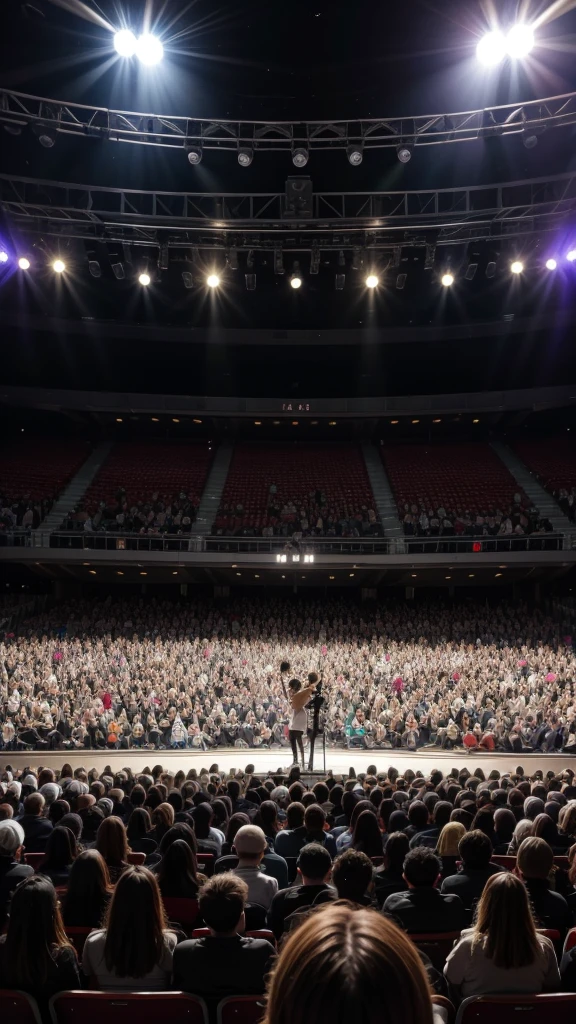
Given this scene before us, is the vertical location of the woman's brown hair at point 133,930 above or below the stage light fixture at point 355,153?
below

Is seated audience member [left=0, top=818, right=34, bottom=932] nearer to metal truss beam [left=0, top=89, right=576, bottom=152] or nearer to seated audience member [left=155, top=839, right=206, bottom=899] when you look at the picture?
seated audience member [left=155, top=839, right=206, bottom=899]

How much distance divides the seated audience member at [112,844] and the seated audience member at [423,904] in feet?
7.25

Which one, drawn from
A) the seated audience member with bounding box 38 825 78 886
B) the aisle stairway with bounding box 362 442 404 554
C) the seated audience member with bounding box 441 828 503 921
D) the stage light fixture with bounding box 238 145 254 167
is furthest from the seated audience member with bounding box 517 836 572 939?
the aisle stairway with bounding box 362 442 404 554

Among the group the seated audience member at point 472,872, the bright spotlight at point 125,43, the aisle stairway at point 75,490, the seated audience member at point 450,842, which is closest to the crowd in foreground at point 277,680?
the aisle stairway at point 75,490

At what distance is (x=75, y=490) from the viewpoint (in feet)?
117

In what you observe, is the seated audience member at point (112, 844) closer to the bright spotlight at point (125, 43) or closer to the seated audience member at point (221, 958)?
the seated audience member at point (221, 958)

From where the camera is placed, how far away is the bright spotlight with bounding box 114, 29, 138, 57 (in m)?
18.2

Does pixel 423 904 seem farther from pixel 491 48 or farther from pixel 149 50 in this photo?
pixel 149 50

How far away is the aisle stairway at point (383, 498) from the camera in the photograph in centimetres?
3295

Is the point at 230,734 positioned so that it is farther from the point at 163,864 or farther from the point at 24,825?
the point at 163,864

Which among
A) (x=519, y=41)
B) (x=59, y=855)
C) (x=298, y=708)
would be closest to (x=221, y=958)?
(x=59, y=855)

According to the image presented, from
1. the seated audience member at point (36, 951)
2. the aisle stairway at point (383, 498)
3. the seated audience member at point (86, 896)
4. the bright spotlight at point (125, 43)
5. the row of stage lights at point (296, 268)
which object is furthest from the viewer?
the aisle stairway at point (383, 498)

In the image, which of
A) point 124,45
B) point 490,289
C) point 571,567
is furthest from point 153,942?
point 490,289

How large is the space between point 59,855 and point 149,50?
60.1ft
